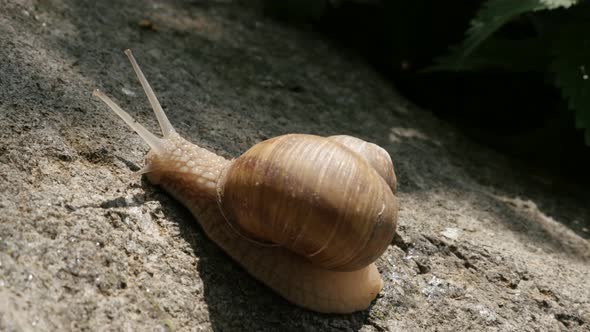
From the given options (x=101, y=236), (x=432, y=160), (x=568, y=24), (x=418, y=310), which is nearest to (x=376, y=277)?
(x=418, y=310)

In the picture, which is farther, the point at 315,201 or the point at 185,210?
the point at 185,210

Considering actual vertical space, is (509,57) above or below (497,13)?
below

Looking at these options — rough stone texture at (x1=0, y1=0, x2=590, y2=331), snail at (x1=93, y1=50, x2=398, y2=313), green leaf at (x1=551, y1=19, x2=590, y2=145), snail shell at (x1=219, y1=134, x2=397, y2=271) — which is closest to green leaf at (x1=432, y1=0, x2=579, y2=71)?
green leaf at (x1=551, y1=19, x2=590, y2=145)

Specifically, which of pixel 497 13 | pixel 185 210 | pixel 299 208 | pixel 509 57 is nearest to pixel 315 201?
pixel 299 208

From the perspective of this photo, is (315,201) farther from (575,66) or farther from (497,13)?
(575,66)

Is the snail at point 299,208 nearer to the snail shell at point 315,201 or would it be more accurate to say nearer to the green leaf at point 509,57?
the snail shell at point 315,201

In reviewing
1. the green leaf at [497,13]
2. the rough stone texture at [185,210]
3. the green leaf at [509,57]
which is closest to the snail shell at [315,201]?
the rough stone texture at [185,210]
